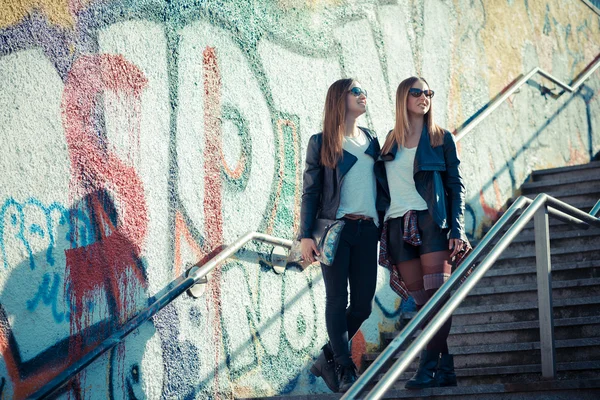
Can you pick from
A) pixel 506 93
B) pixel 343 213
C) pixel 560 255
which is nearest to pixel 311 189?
pixel 343 213

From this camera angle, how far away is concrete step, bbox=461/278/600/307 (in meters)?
4.72

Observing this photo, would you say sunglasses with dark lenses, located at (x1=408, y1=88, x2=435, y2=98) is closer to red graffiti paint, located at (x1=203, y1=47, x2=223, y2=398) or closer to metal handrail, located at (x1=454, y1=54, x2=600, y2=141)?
red graffiti paint, located at (x1=203, y1=47, x2=223, y2=398)

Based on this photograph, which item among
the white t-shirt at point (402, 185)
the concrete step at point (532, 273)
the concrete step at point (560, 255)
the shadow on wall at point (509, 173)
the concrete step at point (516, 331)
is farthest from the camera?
the shadow on wall at point (509, 173)

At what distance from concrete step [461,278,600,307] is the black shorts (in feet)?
4.32

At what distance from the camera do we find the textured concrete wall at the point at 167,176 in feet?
12.1

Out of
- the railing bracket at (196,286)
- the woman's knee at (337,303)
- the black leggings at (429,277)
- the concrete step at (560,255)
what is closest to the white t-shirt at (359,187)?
the black leggings at (429,277)

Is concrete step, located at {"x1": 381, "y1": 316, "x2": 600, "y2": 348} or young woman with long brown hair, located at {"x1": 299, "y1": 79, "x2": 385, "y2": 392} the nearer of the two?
young woman with long brown hair, located at {"x1": 299, "y1": 79, "x2": 385, "y2": 392}

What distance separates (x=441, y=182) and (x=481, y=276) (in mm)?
658

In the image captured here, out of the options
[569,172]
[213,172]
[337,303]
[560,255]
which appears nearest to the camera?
[337,303]

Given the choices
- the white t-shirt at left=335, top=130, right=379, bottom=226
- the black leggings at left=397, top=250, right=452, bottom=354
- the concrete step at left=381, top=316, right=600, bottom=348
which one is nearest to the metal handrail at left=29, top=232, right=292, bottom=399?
the white t-shirt at left=335, top=130, right=379, bottom=226

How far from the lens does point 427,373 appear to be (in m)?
3.80

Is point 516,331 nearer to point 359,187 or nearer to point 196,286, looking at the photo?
point 359,187

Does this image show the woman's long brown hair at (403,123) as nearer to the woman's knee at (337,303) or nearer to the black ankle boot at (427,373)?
the woman's knee at (337,303)

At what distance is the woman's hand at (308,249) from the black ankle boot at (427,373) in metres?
0.73
